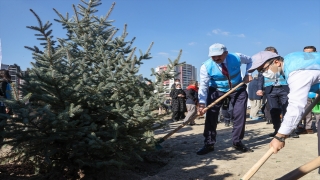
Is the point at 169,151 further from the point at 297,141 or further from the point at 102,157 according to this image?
the point at 297,141

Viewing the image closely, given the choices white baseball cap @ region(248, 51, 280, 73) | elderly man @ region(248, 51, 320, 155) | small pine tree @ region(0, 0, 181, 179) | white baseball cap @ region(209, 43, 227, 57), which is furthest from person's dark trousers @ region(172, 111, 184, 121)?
elderly man @ region(248, 51, 320, 155)

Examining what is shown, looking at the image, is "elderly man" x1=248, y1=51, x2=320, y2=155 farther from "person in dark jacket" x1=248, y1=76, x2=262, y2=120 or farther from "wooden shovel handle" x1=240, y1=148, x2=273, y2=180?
"person in dark jacket" x1=248, y1=76, x2=262, y2=120

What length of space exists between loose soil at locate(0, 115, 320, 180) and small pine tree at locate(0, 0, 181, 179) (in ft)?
1.26

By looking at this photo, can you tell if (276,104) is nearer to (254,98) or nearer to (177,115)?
(254,98)

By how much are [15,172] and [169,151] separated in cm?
228

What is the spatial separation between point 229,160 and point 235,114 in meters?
0.79

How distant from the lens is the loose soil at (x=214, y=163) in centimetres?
323

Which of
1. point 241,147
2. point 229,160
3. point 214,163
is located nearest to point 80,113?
point 214,163

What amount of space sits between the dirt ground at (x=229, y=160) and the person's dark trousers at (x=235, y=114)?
251mm

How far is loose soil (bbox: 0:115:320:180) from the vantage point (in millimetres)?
3230

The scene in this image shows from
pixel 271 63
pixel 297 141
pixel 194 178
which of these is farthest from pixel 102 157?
pixel 297 141

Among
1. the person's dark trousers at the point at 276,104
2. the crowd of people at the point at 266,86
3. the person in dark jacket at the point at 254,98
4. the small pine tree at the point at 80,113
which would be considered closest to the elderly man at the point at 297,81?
the crowd of people at the point at 266,86

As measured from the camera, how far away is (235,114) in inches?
171

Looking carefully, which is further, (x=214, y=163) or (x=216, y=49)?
(x=216, y=49)
